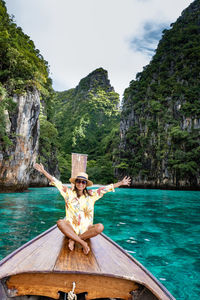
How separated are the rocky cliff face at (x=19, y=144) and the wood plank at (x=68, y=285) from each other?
42.5ft

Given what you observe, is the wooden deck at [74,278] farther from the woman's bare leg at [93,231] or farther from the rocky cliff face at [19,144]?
the rocky cliff face at [19,144]

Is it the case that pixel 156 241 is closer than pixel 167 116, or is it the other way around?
pixel 156 241

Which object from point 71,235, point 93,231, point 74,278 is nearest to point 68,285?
point 74,278

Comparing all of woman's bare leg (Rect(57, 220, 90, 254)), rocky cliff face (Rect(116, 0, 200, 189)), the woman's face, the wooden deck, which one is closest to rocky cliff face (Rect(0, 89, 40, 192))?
the woman's face

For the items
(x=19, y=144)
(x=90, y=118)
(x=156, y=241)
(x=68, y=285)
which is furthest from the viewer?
(x=90, y=118)

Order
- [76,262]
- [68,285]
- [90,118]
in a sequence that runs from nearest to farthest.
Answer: [68,285] → [76,262] → [90,118]

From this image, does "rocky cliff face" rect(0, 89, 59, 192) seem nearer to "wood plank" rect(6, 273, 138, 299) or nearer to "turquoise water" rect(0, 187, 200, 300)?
"turquoise water" rect(0, 187, 200, 300)

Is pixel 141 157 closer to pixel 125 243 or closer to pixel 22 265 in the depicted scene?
pixel 125 243

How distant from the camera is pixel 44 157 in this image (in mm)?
25672

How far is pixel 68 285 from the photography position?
1.92 m

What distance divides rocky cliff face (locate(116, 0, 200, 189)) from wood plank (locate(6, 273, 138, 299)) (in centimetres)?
2635

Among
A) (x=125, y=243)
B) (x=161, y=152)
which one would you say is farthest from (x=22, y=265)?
(x=161, y=152)

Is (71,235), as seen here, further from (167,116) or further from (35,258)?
(167,116)

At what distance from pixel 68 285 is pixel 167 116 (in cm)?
3202
